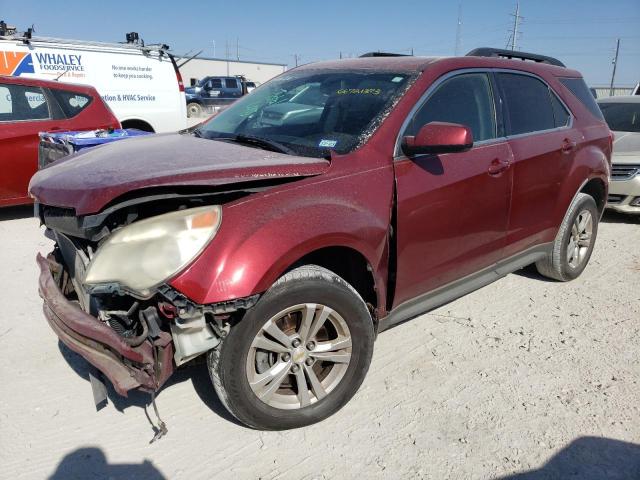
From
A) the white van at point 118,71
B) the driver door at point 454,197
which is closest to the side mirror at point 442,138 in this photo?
the driver door at point 454,197

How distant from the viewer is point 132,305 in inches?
90.0

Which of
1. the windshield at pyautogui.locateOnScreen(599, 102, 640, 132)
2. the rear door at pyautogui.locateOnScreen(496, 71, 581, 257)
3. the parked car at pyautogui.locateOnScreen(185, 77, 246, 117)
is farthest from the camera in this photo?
the parked car at pyautogui.locateOnScreen(185, 77, 246, 117)

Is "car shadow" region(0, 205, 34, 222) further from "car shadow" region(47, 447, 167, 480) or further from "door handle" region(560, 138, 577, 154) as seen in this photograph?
"door handle" region(560, 138, 577, 154)

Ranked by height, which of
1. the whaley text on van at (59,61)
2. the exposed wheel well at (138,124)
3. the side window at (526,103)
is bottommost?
the exposed wheel well at (138,124)

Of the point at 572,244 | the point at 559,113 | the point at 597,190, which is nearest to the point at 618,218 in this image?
the point at 597,190

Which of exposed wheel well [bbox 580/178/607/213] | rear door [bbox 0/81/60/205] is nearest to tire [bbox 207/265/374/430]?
exposed wheel well [bbox 580/178/607/213]

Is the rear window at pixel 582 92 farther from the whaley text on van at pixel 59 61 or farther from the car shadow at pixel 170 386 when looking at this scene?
the whaley text on van at pixel 59 61

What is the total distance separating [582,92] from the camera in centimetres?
455

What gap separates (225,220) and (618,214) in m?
7.27

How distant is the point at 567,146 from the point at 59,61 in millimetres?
8184

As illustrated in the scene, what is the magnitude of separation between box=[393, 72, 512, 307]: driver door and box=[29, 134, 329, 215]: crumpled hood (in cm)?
63

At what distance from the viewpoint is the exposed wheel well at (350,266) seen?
2666 mm

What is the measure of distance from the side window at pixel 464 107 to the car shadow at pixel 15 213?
571 cm

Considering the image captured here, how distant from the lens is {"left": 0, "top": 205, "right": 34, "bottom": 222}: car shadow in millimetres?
6590
